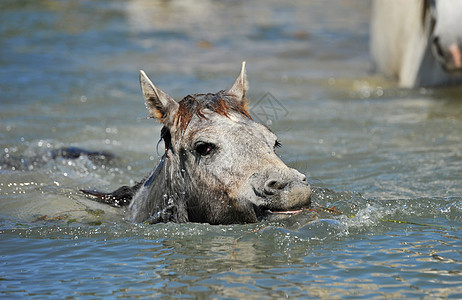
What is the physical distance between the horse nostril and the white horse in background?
738 centimetres

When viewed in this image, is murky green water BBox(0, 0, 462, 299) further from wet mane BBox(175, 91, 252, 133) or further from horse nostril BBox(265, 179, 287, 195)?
wet mane BBox(175, 91, 252, 133)

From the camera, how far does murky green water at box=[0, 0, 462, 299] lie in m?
4.57

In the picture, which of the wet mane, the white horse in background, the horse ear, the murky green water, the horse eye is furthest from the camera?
the white horse in background

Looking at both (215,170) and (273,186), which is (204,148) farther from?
(273,186)

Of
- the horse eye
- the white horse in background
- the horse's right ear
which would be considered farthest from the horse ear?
the white horse in background

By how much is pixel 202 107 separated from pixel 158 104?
377 millimetres

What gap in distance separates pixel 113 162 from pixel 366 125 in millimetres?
3996

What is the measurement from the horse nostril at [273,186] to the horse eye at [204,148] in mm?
605

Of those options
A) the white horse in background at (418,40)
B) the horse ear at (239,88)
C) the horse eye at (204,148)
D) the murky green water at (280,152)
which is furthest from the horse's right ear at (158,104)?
the white horse in background at (418,40)

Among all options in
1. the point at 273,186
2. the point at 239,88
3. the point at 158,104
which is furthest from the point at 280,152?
the point at 273,186

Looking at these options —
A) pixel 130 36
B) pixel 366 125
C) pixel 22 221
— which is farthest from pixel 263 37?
pixel 22 221

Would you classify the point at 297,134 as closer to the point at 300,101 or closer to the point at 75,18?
the point at 300,101

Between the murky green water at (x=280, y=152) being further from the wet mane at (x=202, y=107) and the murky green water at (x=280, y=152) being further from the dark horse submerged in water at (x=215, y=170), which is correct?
the wet mane at (x=202, y=107)

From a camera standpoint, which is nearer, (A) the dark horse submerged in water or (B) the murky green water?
(B) the murky green water
